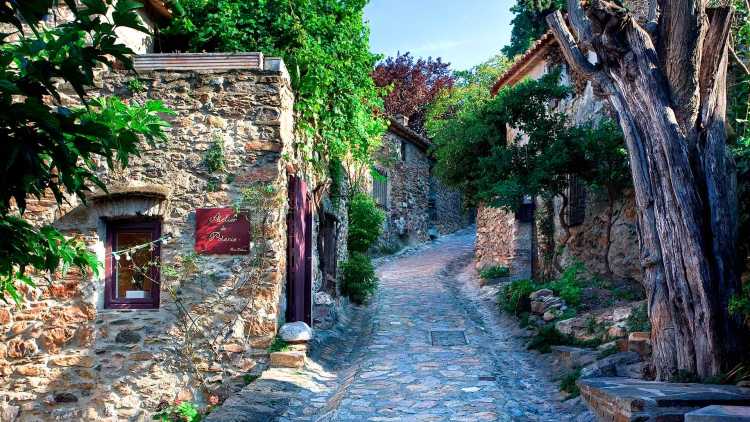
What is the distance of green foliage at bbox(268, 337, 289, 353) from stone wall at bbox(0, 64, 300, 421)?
0.08 m

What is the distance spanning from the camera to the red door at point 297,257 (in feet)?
26.7

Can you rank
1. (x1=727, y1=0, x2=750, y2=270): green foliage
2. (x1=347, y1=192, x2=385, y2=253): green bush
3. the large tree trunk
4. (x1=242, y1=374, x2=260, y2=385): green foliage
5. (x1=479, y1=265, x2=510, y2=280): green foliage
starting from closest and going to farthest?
the large tree trunk < (x1=727, y1=0, x2=750, y2=270): green foliage < (x1=242, y1=374, x2=260, y2=385): green foliage < (x1=347, y1=192, x2=385, y2=253): green bush < (x1=479, y1=265, x2=510, y2=280): green foliage

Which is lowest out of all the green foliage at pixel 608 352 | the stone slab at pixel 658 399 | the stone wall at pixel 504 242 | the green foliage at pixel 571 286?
the green foliage at pixel 608 352

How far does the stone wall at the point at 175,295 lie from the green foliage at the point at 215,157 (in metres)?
0.05

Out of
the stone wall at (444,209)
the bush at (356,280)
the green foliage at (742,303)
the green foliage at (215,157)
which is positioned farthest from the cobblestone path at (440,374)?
the stone wall at (444,209)

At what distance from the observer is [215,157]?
7.50 meters

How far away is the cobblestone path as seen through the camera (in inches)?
233

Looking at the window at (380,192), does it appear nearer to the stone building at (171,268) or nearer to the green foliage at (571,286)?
the green foliage at (571,286)

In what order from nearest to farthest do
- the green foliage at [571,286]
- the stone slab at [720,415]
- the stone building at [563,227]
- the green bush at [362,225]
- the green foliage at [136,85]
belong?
the stone slab at [720,415]
the green foliage at [136,85]
the green foliage at [571,286]
the stone building at [563,227]
the green bush at [362,225]

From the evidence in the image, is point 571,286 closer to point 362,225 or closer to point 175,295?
point 362,225

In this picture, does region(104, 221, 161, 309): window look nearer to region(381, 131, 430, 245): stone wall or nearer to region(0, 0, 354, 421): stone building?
region(0, 0, 354, 421): stone building

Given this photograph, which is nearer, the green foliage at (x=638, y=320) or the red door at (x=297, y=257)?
the green foliage at (x=638, y=320)

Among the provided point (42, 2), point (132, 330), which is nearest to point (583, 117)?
point (132, 330)

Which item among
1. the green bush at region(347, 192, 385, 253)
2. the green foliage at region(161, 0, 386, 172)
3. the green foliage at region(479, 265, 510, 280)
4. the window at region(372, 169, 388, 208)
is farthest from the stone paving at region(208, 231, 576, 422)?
the window at region(372, 169, 388, 208)
